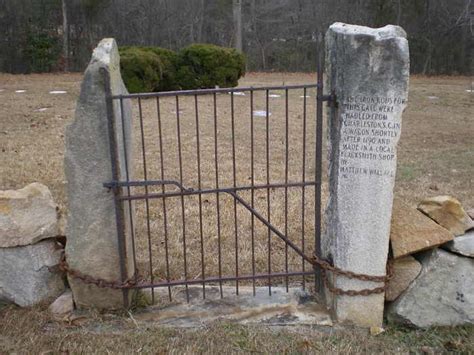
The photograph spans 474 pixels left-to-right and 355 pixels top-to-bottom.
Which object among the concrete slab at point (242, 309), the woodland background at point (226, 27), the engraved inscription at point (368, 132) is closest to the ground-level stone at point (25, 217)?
the concrete slab at point (242, 309)

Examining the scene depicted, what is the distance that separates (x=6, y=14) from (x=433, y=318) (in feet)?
66.6

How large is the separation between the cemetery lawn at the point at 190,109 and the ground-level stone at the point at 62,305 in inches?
2.1

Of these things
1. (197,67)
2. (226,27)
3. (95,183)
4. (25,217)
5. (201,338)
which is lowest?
(201,338)

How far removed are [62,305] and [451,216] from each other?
8.25 feet

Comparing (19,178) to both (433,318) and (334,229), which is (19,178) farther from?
(433,318)

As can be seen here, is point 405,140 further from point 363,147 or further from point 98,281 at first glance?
point 98,281

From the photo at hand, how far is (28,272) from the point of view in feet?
10.9

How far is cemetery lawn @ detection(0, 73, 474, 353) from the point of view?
2992 mm

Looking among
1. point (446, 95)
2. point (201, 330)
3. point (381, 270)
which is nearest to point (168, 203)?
point (201, 330)

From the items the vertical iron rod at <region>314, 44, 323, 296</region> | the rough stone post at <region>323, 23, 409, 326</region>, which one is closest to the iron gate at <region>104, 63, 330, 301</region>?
the vertical iron rod at <region>314, 44, 323, 296</region>

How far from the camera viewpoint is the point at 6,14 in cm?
1961

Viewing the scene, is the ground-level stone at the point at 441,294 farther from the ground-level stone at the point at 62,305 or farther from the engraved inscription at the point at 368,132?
the ground-level stone at the point at 62,305

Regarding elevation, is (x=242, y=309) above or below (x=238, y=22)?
below

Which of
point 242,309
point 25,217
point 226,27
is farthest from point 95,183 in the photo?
point 226,27
